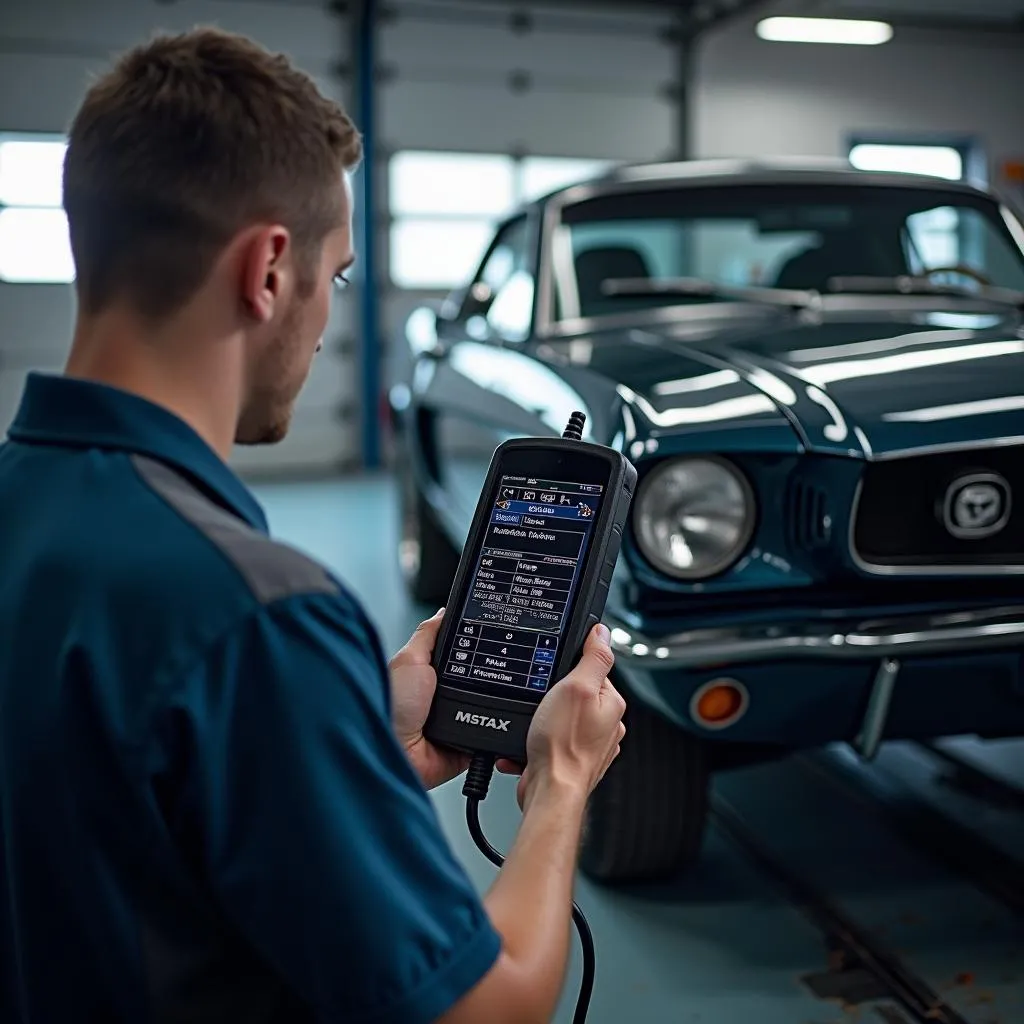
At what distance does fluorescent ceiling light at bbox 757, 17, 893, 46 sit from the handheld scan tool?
10527mm

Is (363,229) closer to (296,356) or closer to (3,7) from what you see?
(3,7)

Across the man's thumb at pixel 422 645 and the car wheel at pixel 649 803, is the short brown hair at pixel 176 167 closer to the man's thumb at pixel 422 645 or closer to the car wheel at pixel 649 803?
the man's thumb at pixel 422 645

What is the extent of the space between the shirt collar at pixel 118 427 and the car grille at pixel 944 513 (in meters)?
1.58

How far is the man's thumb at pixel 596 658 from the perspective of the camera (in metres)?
1.25

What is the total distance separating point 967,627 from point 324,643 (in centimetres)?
170

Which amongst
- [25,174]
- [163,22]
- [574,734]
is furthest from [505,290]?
[163,22]

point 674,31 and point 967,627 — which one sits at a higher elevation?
point 674,31

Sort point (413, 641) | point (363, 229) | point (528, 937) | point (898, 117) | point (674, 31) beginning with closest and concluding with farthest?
point (528, 937)
point (413, 641)
point (363, 229)
point (674, 31)
point (898, 117)

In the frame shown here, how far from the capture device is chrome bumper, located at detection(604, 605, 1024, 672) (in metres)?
2.16

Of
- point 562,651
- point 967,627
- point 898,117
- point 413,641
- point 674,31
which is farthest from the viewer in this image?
point 898,117

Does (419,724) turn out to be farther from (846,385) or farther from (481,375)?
(481,375)

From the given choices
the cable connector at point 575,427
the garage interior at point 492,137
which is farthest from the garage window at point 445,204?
the cable connector at point 575,427

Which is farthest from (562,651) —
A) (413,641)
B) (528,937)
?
(528,937)

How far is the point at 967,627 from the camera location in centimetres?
222
